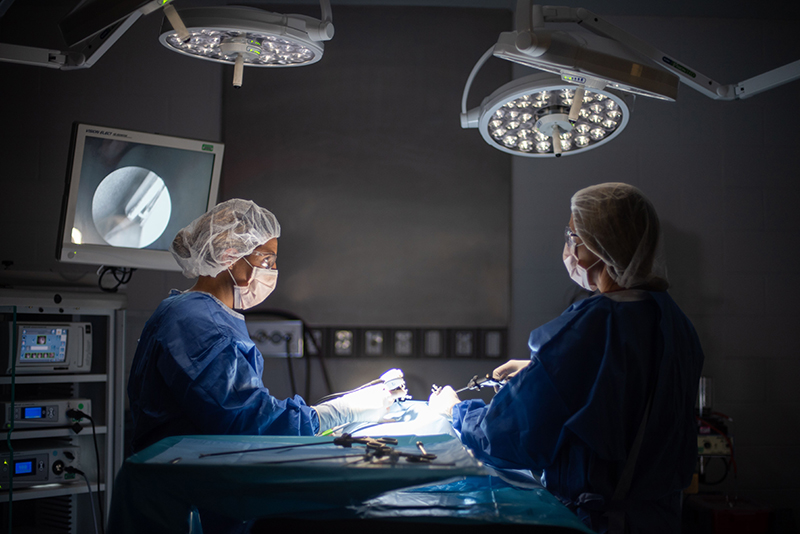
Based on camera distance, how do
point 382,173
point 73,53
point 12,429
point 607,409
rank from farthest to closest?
point 382,173 → point 12,429 → point 73,53 → point 607,409

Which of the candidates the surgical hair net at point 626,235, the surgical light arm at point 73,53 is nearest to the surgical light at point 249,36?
the surgical light arm at point 73,53

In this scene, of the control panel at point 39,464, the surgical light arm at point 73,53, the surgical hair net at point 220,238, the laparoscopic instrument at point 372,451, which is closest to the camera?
the laparoscopic instrument at point 372,451

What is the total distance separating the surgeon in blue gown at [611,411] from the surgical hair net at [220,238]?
91 centimetres

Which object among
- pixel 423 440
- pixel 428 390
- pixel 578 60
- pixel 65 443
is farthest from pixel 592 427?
pixel 65 443

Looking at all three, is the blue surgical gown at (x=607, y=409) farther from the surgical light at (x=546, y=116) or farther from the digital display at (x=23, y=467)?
the digital display at (x=23, y=467)

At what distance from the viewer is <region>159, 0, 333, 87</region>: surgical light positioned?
125cm

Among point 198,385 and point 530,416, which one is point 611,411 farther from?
point 198,385

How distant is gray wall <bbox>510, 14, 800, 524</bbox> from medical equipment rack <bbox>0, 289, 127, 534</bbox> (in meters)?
1.79

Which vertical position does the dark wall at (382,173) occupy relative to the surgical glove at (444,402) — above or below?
above

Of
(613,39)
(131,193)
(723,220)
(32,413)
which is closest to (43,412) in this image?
(32,413)

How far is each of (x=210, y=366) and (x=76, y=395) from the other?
108 centimetres

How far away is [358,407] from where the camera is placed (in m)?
1.76

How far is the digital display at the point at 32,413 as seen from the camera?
6.52 ft

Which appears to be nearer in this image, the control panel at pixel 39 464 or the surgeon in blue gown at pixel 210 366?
the surgeon in blue gown at pixel 210 366
